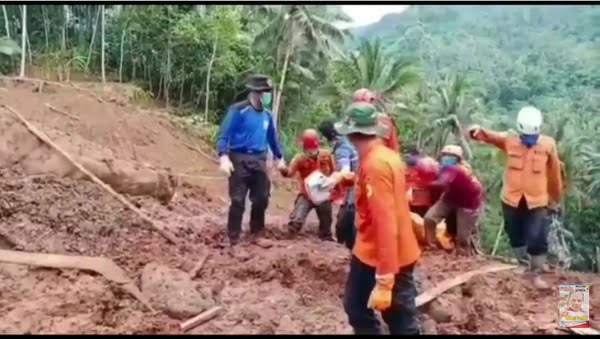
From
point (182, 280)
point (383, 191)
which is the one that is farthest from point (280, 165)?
point (383, 191)

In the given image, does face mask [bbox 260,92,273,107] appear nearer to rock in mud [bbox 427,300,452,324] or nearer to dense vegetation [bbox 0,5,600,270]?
rock in mud [bbox 427,300,452,324]

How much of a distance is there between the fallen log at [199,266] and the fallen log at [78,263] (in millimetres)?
370

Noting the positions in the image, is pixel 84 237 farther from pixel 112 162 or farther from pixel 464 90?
pixel 464 90

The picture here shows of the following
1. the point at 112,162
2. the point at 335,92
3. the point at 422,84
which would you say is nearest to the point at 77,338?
the point at 112,162

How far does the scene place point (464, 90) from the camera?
53.6 feet

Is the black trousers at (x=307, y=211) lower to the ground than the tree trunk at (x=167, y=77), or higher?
lower

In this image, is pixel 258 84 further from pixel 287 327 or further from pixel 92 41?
pixel 92 41

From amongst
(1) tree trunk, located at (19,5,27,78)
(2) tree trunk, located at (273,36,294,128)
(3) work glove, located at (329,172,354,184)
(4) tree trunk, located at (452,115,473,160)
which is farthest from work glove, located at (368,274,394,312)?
(4) tree trunk, located at (452,115,473,160)

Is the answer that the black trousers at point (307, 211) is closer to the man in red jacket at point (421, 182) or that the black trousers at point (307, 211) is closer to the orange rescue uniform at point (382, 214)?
the man in red jacket at point (421, 182)

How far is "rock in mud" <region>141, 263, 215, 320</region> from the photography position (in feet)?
12.3

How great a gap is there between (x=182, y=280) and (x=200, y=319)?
0.36 metres

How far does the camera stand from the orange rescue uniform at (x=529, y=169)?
4203mm

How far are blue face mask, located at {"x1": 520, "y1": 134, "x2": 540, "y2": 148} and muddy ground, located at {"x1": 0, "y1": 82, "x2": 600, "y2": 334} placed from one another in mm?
774

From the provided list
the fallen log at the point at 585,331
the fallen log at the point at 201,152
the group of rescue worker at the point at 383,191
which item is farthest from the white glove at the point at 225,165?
the fallen log at the point at 201,152
